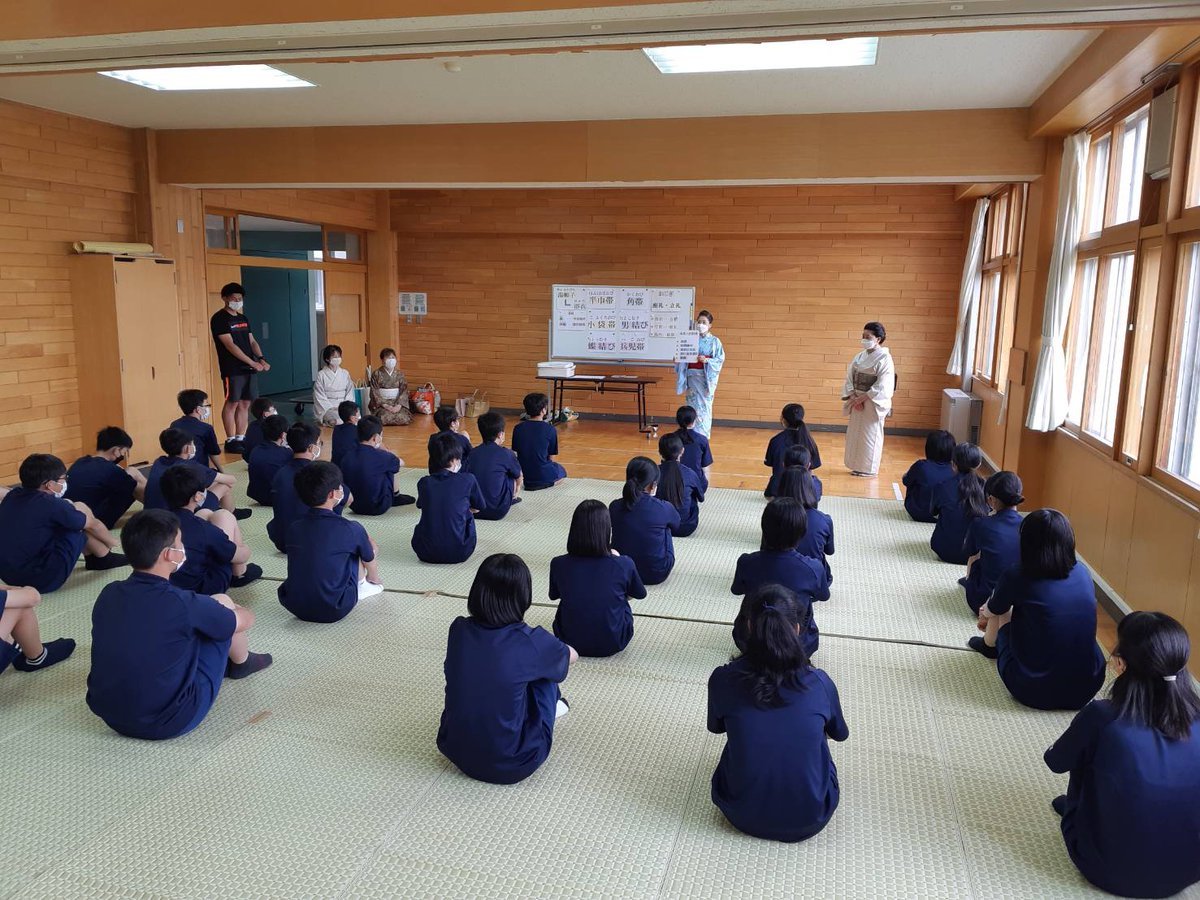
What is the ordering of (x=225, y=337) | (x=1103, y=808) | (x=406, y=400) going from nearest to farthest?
1. (x=1103, y=808)
2. (x=225, y=337)
3. (x=406, y=400)

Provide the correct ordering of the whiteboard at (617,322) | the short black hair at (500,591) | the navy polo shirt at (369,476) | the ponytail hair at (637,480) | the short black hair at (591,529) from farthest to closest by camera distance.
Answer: the whiteboard at (617,322) < the navy polo shirt at (369,476) < the ponytail hair at (637,480) < the short black hair at (591,529) < the short black hair at (500,591)

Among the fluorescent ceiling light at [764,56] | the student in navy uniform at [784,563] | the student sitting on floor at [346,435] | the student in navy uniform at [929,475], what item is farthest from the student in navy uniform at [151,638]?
the student in navy uniform at [929,475]

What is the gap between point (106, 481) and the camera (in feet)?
17.0

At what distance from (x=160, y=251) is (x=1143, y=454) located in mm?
7765

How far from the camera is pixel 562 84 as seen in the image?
578cm

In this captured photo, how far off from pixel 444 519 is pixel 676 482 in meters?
1.45

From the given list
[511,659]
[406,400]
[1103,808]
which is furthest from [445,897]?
[406,400]

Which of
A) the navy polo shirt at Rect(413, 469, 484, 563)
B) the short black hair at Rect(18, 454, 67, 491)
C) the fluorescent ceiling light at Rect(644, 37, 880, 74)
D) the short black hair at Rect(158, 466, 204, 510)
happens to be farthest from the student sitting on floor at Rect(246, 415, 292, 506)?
the fluorescent ceiling light at Rect(644, 37, 880, 74)

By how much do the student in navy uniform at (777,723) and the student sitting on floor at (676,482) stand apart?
2.77m

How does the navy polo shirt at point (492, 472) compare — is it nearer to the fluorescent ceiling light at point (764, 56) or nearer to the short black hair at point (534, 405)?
the short black hair at point (534, 405)

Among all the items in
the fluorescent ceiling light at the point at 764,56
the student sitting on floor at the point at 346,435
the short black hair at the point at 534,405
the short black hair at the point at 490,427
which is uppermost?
the fluorescent ceiling light at the point at 764,56

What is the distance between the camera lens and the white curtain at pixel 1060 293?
225 inches

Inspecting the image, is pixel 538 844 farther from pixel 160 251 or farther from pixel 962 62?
pixel 160 251

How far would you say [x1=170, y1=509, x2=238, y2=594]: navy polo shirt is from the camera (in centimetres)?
397
